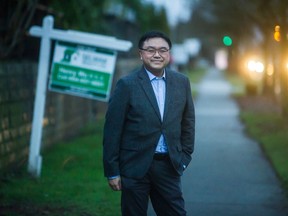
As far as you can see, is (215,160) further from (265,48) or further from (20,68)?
(265,48)

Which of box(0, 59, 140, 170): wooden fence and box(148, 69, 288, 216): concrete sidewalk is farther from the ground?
box(0, 59, 140, 170): wooden fence

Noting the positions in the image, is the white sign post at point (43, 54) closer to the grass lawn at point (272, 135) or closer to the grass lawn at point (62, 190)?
the grass lawn at point (62, 190)

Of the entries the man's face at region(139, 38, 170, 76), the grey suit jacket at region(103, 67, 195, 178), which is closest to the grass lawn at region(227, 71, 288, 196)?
the grey suit jacket at region(103, 67, 195, 178)

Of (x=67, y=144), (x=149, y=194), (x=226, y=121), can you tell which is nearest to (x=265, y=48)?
(x=226, y=121)

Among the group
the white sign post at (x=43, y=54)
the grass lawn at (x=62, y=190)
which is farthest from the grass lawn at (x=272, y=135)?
the white sign post at (x=43, y=54)

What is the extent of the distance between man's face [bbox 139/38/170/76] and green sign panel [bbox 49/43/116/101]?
429cm

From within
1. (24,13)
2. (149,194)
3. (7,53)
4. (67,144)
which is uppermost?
(24,13)

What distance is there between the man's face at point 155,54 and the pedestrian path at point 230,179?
291 cm

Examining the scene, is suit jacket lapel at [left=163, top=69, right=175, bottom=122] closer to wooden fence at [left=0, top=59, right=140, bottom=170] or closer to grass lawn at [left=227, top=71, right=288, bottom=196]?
grass lawn at [left=227, top=71, right=288, bottom=196]

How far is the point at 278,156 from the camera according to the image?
435 inches

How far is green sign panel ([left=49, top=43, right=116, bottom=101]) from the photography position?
30.1ft

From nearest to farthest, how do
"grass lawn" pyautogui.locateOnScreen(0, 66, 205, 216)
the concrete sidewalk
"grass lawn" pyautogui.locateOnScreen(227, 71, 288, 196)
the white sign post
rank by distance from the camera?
"grass lawn" pyautogui.locateOnScreen(0, 66, 205, 216) < the concrete sidewalk < the white sign post < "grass lawn" pyautogui.locateOnScreen(227, 71, 288, 196)

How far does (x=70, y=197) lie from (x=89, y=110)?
907cm

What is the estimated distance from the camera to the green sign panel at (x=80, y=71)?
30.1 feet
